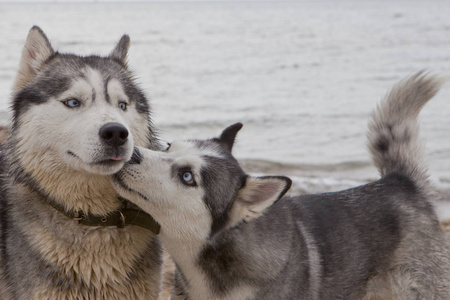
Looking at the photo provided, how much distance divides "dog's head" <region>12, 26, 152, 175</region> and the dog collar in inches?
13.1

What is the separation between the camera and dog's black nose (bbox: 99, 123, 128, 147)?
335 cm

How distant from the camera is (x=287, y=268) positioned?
418 cm

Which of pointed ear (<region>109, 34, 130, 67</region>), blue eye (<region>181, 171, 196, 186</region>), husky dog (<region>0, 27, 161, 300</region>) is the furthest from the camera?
pointed ear (<region>109, 34, 130, 67</region>)

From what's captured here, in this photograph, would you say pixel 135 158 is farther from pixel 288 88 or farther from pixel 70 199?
pixel 288 88

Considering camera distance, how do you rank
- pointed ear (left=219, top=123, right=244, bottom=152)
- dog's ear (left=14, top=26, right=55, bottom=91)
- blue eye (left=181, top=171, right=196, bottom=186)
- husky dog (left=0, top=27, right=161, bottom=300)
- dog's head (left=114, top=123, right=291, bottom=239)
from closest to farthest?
husky dog (left=0, top=27, right=161, bottom=300), dog's head (left=114, top=123, right=291, bottom=239), blue eye (left=181, top=171, right=196, bottom=186), dog's ear (left=14, top=26, right=55, bottom=91), pointed ear (left=219, top=123, right=244, bottom=152)

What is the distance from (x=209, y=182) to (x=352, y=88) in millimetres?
15787

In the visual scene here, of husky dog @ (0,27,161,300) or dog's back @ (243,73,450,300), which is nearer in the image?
husky dog @ (0,27,161,300)

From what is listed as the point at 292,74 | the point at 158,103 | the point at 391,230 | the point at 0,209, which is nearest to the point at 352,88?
the point at 292,74

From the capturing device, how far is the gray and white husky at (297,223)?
385 centimetres

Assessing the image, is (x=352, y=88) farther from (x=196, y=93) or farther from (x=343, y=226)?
(x=343, y=226)

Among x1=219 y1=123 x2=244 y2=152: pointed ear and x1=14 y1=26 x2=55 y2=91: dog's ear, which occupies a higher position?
x1=14 y1=26 x2=55 y2=91: dog's ear

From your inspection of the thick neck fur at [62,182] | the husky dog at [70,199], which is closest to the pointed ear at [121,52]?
the husky dog at [70,199]

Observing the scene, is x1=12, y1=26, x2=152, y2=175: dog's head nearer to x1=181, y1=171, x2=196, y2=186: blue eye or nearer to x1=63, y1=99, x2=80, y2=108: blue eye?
x1=63, y1=99, x2=80, y2=108: blue eye

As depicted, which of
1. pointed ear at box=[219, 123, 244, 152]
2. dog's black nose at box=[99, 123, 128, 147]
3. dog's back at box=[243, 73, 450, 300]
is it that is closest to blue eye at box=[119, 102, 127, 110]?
dog's black nose at box=[99, 123, 128, 147]
